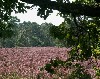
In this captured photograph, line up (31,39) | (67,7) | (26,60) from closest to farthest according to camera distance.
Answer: (67,7) < (26,60) < (31,39)

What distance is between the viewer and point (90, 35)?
32.4 ft

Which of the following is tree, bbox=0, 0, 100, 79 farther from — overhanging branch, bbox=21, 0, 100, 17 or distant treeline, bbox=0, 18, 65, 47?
distant treeline, bbox=0, 18, 65, 47

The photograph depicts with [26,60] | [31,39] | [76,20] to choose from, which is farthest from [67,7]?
[31,39]

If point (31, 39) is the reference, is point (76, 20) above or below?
above

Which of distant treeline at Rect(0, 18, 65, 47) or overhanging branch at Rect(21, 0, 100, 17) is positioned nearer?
overhanging branch at Rect(21, 0, 100, 17)

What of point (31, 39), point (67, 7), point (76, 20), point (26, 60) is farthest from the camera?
point (31, 39)

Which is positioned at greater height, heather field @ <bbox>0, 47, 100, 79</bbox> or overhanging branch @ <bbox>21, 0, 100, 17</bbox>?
overhanging branch @ <bbox>21, 0, 100, 17</bbox>

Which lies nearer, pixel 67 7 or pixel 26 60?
pixel 67 7

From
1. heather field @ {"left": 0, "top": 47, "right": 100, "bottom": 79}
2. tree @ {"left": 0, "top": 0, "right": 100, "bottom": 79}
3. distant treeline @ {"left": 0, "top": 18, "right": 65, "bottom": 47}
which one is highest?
tree @ {"left": 0, "top": 0, "right": 100, "bottom": 79}

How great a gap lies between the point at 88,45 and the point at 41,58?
2273 inches

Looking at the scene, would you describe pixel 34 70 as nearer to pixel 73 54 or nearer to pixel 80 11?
pixel 73 54

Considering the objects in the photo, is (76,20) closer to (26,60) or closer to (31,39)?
(26,60)

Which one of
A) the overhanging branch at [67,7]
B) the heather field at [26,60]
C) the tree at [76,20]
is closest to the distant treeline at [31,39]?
the heather field at [26,60]

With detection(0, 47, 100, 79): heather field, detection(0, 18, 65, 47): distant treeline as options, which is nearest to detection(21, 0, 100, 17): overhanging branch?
detection(0, 47, 100, 79): heather field
